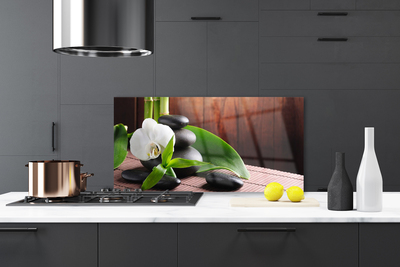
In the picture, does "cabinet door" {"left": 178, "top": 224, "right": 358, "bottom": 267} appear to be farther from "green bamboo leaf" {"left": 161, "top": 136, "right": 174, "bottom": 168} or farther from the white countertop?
"green bamboo leaf" {"left": 161, "top": 136, "right": 174, "bottom": 168}

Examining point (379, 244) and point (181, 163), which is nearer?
point (379, 244)

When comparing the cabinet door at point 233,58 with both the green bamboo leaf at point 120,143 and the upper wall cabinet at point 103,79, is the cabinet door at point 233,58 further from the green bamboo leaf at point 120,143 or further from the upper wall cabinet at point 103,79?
the green bamboo leaf at point 120,143

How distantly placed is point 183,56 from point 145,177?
0.90 metres

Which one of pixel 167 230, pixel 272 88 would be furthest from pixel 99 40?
pixel 272 88

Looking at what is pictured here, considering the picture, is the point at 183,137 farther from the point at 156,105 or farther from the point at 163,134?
the point at 156,105

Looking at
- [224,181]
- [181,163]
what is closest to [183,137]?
[181,163]

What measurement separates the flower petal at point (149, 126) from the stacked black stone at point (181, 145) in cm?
5

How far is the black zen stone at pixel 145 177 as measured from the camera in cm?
291

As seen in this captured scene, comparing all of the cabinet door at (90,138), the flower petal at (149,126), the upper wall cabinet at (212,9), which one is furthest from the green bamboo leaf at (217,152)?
the upper wall cabinet at (212,9)

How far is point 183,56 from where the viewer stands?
2848 mm

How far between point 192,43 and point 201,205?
4.17 feet

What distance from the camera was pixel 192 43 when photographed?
2.85 m

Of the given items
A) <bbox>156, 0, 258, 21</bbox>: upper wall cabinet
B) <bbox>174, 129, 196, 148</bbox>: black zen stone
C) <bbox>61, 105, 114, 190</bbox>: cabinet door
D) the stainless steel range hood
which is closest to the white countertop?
the stainless steel range hood

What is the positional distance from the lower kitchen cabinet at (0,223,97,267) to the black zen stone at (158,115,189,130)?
4.23 feet
